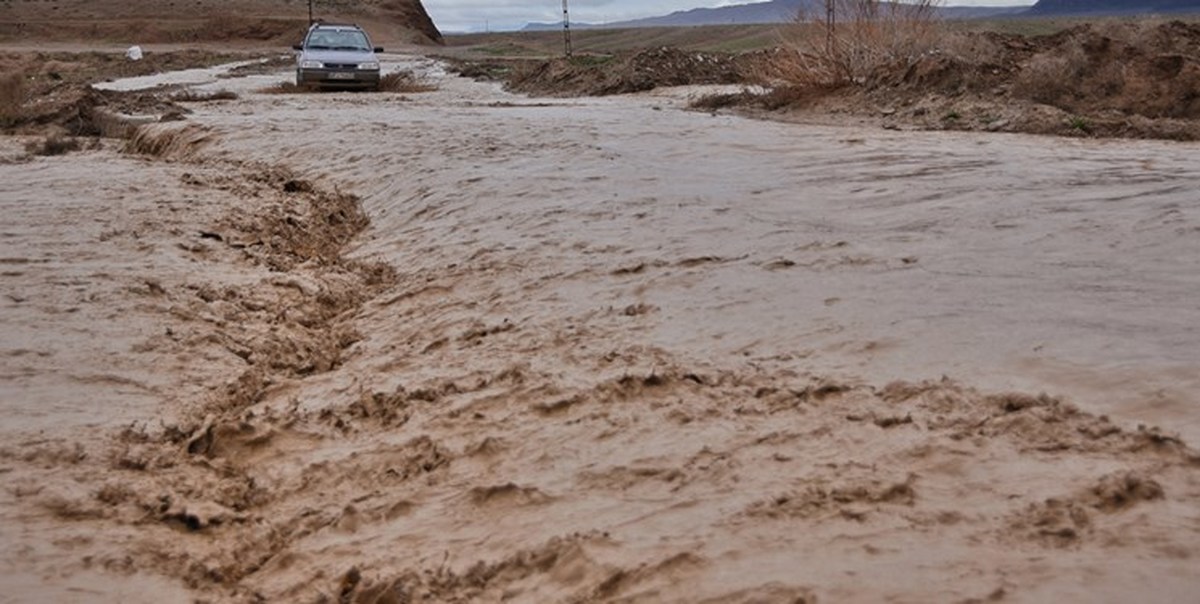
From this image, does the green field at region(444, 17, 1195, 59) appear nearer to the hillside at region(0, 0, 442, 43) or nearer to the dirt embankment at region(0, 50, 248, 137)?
the hillside at region(0, 0, 442, 43)

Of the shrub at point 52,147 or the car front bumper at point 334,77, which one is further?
the car front bumper at point 334,77

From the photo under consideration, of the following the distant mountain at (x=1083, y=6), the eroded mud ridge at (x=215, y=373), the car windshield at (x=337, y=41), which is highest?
→ the distant mountain at (x=1083, y=6)

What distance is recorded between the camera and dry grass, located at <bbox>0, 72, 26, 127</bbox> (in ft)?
55.3

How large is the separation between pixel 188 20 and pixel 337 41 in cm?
4180

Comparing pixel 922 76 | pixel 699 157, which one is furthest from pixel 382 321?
pixel 922 76

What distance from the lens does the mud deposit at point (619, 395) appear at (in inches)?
128

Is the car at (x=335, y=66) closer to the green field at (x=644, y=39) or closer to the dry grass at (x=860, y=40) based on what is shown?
the dry grass at (x=860, y=40)

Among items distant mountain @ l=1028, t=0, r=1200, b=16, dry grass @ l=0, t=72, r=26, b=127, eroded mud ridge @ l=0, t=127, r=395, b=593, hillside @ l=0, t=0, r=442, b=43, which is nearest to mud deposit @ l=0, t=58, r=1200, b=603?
eroded mud ridge @ l=0, t=127, r=395, b=593

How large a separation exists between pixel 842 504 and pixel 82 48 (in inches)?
2177

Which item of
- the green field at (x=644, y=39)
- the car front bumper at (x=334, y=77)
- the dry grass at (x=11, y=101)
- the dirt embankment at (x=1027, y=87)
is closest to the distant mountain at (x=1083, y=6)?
the green field at (x=644, y=39)

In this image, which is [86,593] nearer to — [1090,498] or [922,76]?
[1090,498]

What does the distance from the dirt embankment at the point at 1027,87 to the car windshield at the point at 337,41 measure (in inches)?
355

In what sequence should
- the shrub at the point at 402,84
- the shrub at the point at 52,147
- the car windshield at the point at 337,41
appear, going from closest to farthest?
the shrub at the point at 52,147
the car windshield at the point at 337,41
the shrub at the point at 402,84

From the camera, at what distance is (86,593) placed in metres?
3.39
